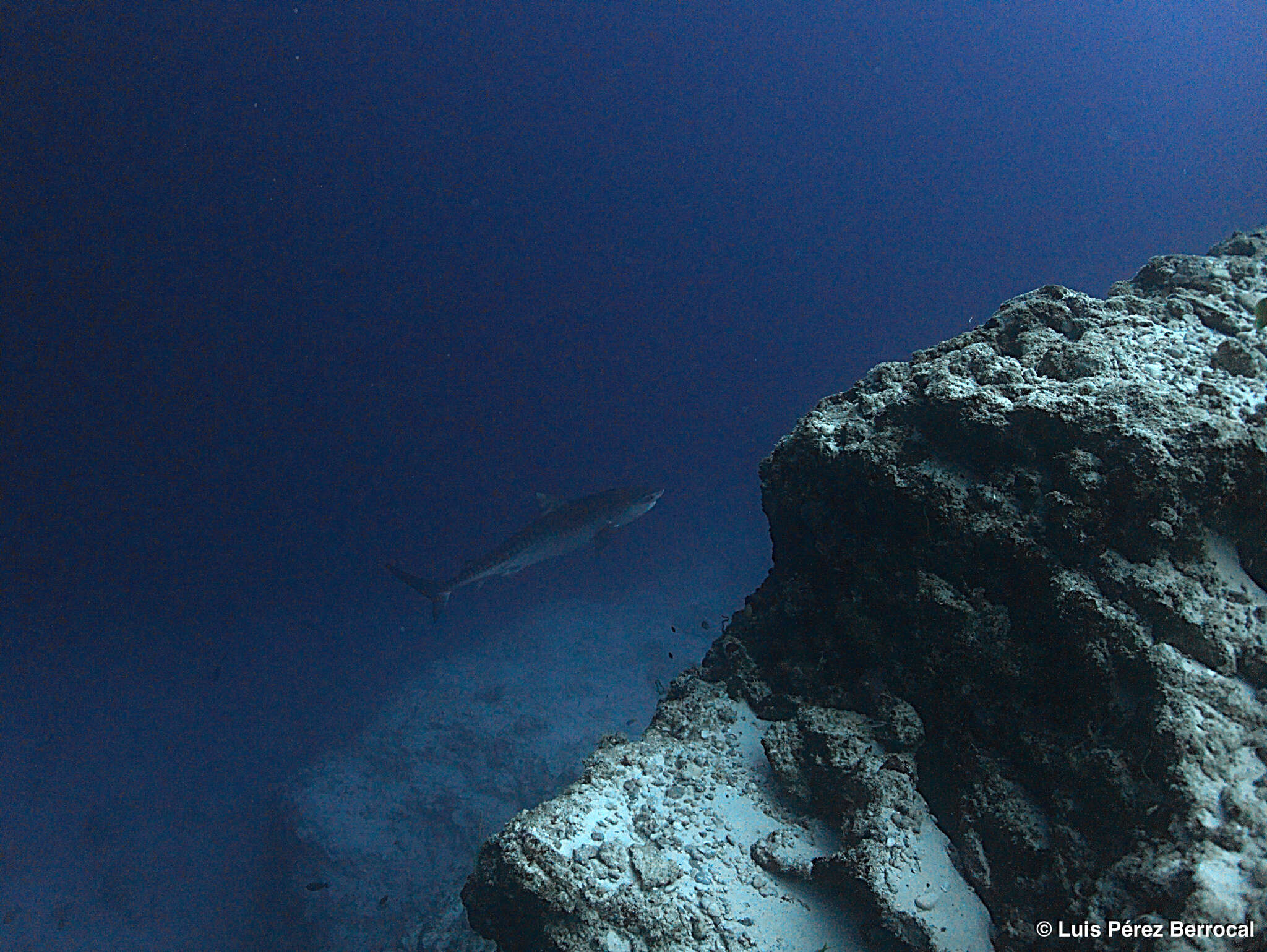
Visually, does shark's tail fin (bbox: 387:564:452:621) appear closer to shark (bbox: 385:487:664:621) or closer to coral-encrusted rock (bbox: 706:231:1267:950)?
shark (bbox: 385:487:664:621)

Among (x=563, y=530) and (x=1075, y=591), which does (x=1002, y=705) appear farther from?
(x=563, y=530)

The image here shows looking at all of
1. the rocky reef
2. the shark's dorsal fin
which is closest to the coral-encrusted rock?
the rocky reef

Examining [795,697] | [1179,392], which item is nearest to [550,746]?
[795,697]

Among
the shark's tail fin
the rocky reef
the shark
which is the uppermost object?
the rocky reef

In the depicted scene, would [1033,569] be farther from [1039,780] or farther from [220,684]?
[220,684]

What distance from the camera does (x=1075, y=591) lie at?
2.25 metres

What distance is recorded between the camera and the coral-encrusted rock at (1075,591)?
192 cm

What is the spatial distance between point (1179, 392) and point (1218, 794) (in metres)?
1.48

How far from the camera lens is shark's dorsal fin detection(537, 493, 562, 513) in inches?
526

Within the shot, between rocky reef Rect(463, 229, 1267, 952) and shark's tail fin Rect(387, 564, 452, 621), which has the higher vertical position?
rocky reef Rect(463, 229, 1267, 952)

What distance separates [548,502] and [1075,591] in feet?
38.9

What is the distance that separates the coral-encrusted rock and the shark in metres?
9.73

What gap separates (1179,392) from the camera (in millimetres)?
2344

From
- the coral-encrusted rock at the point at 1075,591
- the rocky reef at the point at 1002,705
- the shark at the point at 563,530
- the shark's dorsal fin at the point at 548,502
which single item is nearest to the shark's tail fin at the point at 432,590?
the shark at the point at 563,530
